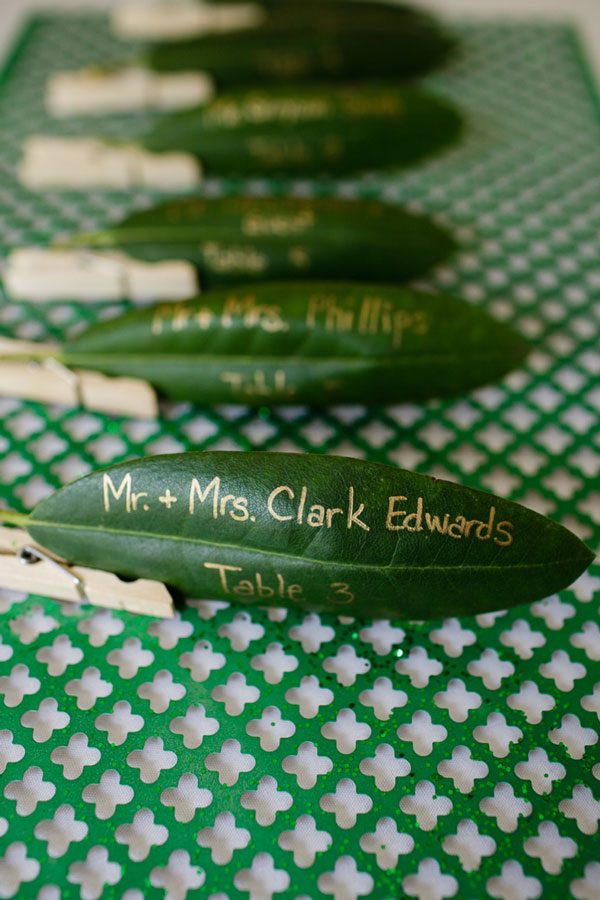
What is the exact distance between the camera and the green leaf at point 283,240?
598 mm

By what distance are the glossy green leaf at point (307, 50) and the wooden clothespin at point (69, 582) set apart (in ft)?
2.10

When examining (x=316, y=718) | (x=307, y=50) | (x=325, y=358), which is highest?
(x=307, y=50)

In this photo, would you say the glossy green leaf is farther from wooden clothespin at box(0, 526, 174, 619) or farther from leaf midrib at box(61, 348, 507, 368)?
wooden clothespin at box(0, 526, 174, 619)

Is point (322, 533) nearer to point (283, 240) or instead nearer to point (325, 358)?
point (325, 358)

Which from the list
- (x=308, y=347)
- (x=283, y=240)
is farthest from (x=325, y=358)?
(x=283, y=240)

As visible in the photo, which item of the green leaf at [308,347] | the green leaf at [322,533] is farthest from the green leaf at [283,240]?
the green leaf at [322,533]

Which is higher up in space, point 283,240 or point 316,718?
point 283,240

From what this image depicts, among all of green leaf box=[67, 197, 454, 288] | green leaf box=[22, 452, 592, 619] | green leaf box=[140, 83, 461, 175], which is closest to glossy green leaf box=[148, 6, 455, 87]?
green leaf box=[140, 83, 461, 175]

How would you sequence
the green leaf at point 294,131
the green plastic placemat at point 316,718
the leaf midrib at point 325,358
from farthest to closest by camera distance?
the green leaf at point 294,131
the leaf midrib at point 325,358
the green plastic placemat at point 316,718

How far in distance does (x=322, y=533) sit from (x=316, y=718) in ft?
0.37

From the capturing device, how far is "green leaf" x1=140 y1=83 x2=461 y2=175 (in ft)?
2.42

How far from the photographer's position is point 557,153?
791 millimetres

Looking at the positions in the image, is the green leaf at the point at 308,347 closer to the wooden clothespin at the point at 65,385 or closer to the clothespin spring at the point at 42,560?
the wooden clothespin at the point at 65,385

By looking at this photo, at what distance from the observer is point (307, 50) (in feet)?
2.73
